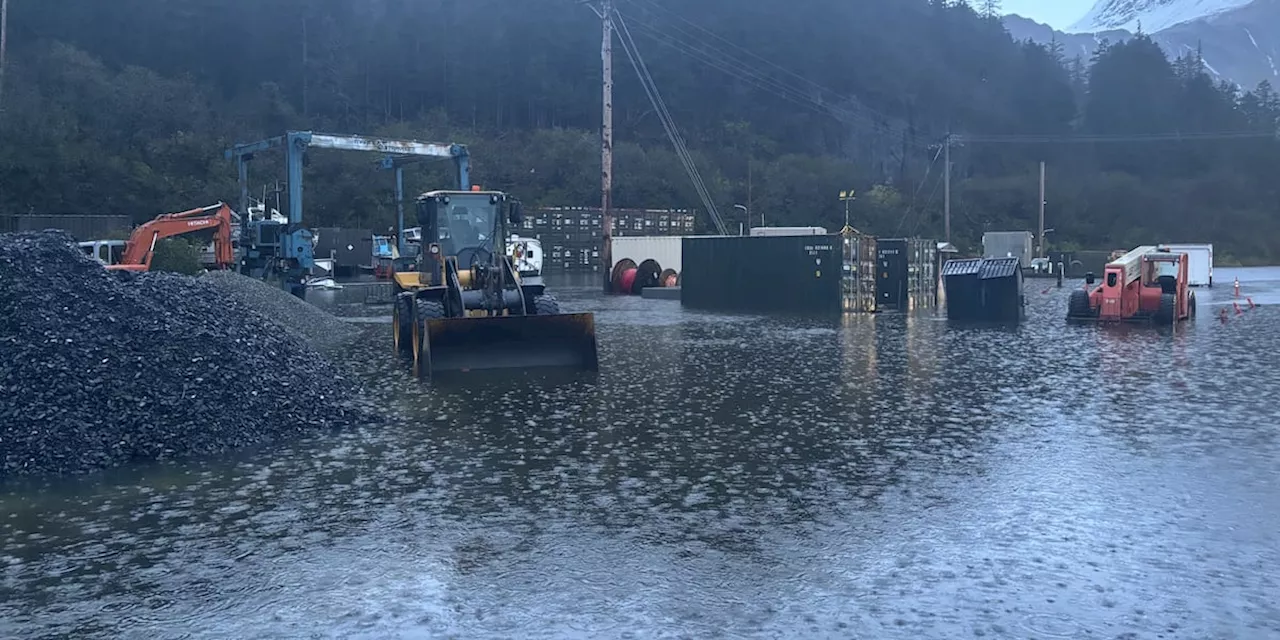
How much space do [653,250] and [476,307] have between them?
24.5m

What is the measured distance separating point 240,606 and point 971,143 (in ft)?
318

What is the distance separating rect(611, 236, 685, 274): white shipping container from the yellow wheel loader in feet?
68.2

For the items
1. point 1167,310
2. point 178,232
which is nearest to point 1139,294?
point 1167,310

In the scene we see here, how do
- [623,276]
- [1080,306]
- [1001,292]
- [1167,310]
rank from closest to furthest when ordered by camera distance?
[1167,310] → [1080,306] → [1001,292] → [623,276]

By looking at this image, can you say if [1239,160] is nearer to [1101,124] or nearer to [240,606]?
[1101,124]

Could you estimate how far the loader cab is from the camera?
59.8 ft

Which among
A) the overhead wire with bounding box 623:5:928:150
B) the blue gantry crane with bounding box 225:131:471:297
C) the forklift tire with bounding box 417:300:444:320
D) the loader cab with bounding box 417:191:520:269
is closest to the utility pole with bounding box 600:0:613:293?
the blue gantry crane with bounding box 225:131:471:297

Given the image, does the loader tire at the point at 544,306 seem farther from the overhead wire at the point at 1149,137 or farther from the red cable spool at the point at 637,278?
the overhead wire at the point at 1149,137

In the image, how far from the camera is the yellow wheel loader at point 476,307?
1514 cm

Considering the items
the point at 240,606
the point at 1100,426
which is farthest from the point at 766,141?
the point at 240,606

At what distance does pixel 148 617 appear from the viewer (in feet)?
18.0

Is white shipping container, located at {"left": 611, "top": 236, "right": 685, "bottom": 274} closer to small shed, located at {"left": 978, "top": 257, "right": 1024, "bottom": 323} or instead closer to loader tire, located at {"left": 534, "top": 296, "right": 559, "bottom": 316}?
small shed, located at {"left": 978, "top": 257, "right": 1024, "bottom": 323}

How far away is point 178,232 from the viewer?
1071 inches

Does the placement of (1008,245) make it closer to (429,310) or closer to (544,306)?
(544,306)
